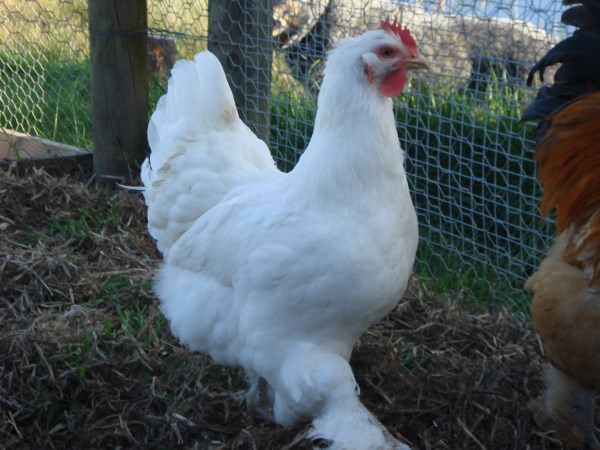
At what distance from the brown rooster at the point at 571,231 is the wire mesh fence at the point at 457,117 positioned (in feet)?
2.06

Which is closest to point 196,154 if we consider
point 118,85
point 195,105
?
point 195,105

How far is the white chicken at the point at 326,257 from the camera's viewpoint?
2.30 metres

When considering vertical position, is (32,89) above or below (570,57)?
below

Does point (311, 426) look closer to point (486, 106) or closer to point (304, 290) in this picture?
point (304, 290)

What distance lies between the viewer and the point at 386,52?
2.38 m

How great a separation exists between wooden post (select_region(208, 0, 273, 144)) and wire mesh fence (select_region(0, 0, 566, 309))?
0.01 m

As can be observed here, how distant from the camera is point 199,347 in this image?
2.70 meters

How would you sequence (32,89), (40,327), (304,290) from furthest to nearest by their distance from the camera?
(32,89) < (40,327) < (304,290)

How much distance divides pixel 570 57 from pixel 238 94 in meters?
2.11

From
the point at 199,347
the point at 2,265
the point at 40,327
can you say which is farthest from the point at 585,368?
the point at 2,265

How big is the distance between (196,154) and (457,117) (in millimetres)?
1827

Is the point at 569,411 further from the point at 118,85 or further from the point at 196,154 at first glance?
the point at 118,85

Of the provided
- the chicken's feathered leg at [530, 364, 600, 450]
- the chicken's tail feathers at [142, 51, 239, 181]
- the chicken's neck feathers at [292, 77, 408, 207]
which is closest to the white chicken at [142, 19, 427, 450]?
the chicken's neck feathers at [292, 77, 408, 207]

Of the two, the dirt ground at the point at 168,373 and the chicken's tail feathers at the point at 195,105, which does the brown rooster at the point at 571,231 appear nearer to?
the dirt ground at the point at 168,373
